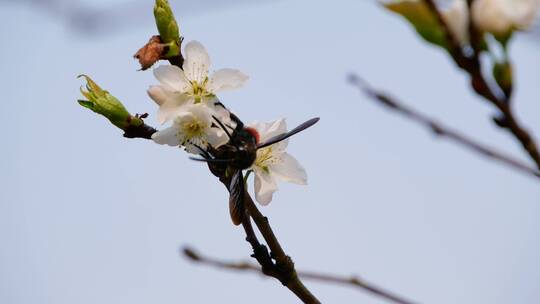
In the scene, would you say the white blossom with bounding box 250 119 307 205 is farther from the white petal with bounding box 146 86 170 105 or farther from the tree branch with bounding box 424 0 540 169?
the tree branch with bounding box 424 0 540 169

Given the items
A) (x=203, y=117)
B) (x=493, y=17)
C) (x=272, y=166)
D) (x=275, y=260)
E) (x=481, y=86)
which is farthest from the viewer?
(x=272, y=166)

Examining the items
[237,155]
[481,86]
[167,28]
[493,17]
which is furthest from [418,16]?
[167,28]

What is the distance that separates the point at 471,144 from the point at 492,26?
20cm

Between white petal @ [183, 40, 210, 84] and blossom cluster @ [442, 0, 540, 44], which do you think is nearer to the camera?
blossom cluster @ [442, 0, 540, 44]

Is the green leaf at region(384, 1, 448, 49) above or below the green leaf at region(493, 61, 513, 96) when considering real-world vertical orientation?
above

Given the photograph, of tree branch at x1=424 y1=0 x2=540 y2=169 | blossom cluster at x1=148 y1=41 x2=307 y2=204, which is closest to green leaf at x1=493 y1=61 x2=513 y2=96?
tree branch at x1=424 y1=0 x2=540 y2=169

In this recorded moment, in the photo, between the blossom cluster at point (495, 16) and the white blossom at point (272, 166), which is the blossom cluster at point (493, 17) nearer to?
the blossom cluster at point (495, 16)

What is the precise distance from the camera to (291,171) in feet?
4.70

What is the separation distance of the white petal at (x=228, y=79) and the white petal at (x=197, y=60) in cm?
2

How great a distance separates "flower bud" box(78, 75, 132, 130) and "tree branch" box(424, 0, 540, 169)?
2.25ft

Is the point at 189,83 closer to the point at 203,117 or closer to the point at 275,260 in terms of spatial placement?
the point at 203,117

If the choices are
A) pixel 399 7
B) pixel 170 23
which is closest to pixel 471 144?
pixel 399 7

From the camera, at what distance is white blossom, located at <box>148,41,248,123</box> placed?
4.30 ft

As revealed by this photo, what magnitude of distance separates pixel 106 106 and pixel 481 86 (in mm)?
745
